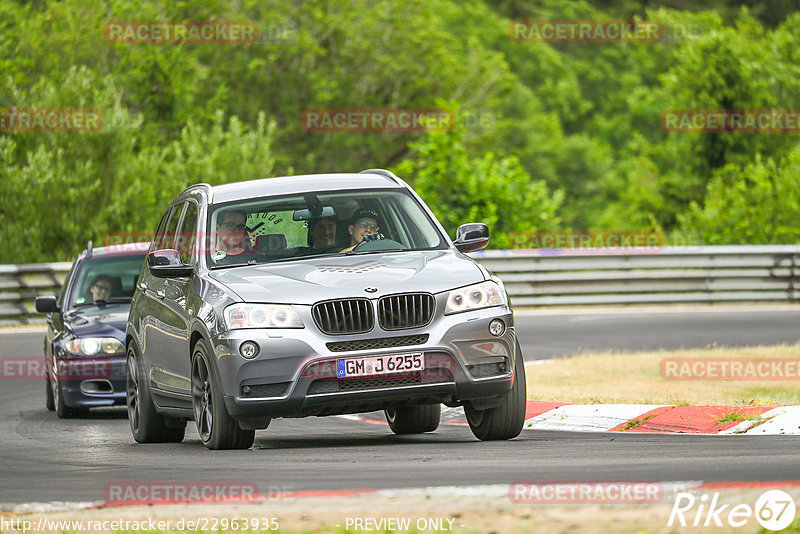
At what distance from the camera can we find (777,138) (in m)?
43.3

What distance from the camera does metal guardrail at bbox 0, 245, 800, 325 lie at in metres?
24.8

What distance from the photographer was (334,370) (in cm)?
873

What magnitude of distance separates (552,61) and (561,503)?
69.9 m

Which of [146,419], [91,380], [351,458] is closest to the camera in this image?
[351,458]

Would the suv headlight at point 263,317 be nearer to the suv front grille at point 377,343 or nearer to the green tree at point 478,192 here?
the suv front grille at point 377,343

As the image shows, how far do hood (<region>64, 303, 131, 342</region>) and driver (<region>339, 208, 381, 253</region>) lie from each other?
13.1 ft

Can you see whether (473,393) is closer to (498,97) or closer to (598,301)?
(598,301)

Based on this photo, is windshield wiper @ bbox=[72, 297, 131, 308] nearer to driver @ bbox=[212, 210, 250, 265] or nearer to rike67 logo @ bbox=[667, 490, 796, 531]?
driver @ bbox=[212, 210, 250, 265]

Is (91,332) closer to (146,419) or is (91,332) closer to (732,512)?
(146,419)

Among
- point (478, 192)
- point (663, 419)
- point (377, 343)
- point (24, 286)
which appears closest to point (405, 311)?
point (377, 343)

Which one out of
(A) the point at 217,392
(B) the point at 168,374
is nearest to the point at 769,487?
(A) the point at 217,392

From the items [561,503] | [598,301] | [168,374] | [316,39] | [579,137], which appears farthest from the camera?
[579,137]

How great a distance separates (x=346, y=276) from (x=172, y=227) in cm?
259

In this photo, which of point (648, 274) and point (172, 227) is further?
point (648, 274)
